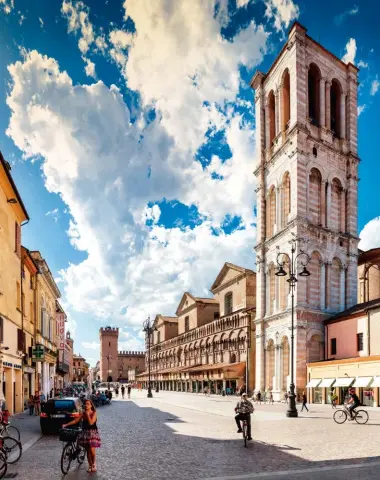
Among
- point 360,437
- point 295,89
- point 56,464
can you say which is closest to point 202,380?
point 295,89

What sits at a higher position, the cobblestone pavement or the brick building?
the cobblestone pavement

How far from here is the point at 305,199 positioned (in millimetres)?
46375

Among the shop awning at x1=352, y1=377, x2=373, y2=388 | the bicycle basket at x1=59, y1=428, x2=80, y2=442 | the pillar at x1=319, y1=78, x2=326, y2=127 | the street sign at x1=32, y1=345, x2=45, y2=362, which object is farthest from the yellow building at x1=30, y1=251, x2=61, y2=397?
the pillar at x1=319, y1=78, x2=326, y2=127

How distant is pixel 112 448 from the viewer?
15500mm

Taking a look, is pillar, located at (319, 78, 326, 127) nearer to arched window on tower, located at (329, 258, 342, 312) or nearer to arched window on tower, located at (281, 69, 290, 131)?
arched window on tower, located at (281, 69, 290, 131)

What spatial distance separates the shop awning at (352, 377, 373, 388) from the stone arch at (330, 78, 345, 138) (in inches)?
1068

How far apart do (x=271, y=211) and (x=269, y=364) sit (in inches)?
634

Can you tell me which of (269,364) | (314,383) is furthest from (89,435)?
(269,364)

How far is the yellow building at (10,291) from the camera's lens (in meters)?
25.5

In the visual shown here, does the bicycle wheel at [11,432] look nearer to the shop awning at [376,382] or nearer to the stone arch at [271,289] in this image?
the shop awning at [376,382]

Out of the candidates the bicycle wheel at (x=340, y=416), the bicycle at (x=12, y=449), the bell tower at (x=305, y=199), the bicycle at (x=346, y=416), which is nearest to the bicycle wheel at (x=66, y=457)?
the bicycle at (x=12, y=449)

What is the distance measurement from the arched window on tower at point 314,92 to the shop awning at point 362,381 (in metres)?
26.8

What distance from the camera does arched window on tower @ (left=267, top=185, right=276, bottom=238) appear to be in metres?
51.9

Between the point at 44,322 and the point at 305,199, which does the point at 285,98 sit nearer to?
the point at 305,199
